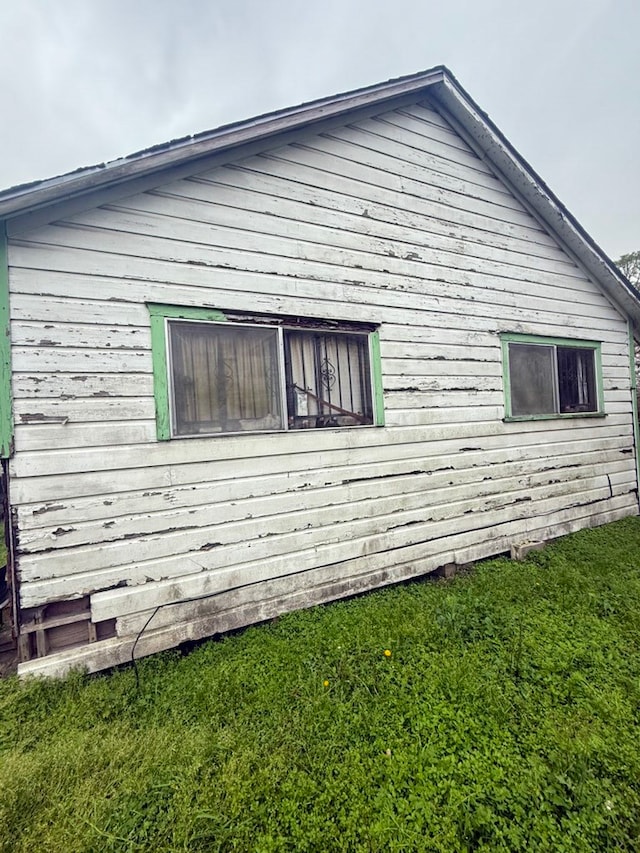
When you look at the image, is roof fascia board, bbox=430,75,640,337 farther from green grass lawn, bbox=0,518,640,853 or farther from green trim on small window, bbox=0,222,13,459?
green trim on small window, bbox=0,222,13,459

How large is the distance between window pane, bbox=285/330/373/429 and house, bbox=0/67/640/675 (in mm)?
21

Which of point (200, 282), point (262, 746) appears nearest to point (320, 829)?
point (262, 746)

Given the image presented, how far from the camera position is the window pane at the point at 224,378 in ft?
9.96

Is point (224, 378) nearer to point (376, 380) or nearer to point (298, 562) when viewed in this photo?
point (376, 380)

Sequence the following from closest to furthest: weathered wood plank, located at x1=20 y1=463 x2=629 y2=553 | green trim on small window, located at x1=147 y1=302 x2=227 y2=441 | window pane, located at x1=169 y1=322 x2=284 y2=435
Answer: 1. weathered wood plank, located at x1=20 y1=463 x2=629 y2=553
2. green trim on small window, located at x1=147 y1=302 x2=227 y2=441
3. window pane, located at x1=169 y1=322 x2=284 y2=435

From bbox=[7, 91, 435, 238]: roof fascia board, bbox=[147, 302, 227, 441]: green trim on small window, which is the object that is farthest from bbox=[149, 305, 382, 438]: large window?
bbox=[7, 91, 435, 238]: roof fascia board

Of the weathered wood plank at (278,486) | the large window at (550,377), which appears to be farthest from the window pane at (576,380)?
the weathered wood plank at (278,486)

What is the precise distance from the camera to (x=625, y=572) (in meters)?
4.06

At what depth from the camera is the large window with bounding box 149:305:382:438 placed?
3002 mm

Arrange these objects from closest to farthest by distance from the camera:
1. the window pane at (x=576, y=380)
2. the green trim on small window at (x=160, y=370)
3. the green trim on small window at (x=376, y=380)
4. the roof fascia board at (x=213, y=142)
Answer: the roof fascia board at (x=213, y=142), the green trim on small window at (x=160, y=370), the green trim on small window at (x=376, y=380), the window pane at (x=576, y=380)

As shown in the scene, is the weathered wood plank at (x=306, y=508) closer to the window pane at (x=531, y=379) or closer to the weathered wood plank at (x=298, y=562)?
the weathered wood plank at (x=298, y=562)

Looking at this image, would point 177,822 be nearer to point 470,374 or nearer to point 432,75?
point 470,374

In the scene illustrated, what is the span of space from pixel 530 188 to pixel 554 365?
2.28m

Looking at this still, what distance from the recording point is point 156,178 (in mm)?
2969
